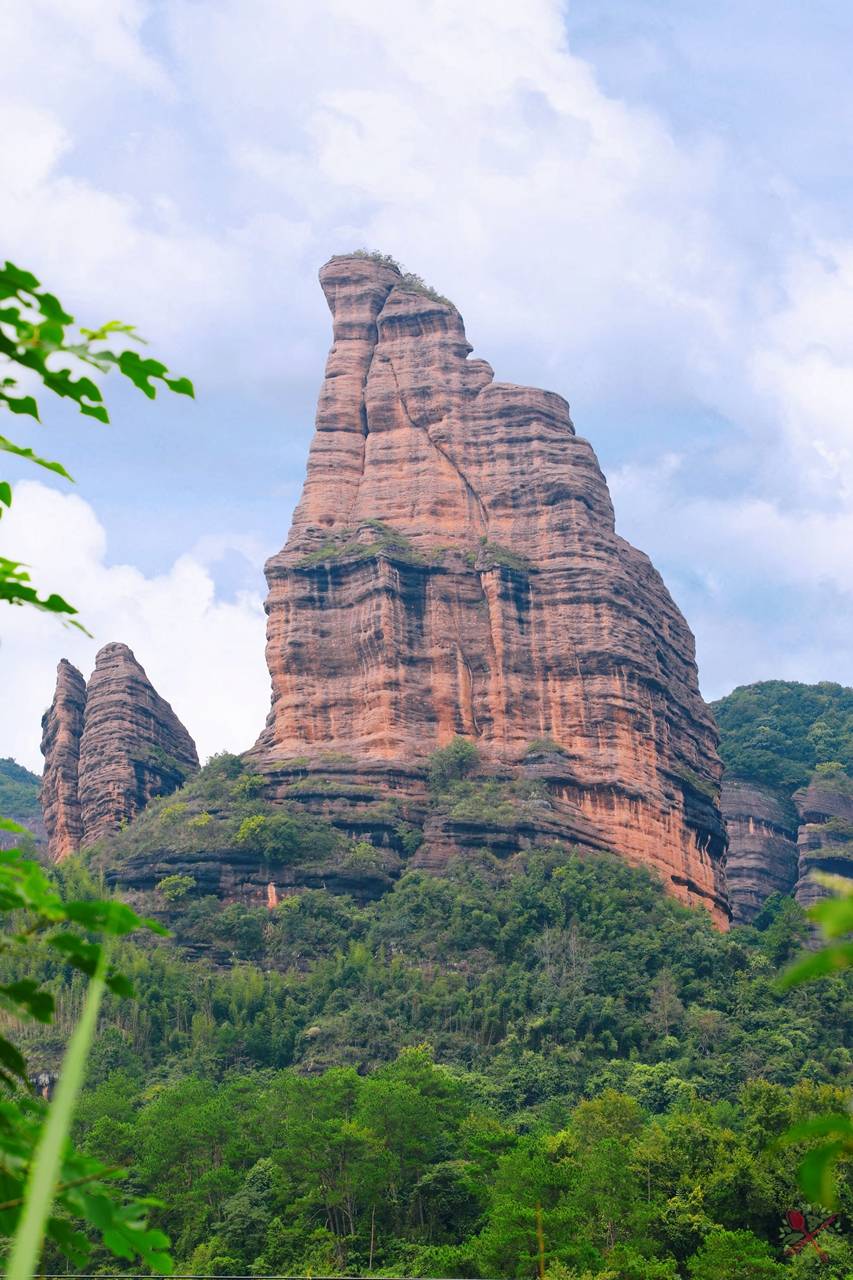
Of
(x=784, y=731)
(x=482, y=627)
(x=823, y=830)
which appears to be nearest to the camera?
(x=482, y=627)

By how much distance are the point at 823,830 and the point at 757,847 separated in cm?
654

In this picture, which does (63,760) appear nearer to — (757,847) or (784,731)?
(757,847)

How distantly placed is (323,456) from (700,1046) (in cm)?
4975

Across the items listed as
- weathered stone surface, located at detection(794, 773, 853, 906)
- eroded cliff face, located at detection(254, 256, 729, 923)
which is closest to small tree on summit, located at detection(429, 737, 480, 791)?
eroded cliff face, located at detection(254, 256, 729, 923)

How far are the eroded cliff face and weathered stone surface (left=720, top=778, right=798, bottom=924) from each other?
17.9 m

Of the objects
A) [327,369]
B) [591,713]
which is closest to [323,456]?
[327,369]

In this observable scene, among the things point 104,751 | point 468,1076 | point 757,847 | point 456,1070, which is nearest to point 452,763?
point 104,751

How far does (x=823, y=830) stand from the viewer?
116438 mm

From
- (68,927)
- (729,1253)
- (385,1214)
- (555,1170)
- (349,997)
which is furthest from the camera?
(349,997)

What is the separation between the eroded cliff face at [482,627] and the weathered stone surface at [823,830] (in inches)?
495

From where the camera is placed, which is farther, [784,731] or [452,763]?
[784,731]

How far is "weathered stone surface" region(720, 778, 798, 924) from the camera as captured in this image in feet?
393

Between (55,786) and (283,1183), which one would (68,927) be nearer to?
(283,1183)

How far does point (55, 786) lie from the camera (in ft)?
335
